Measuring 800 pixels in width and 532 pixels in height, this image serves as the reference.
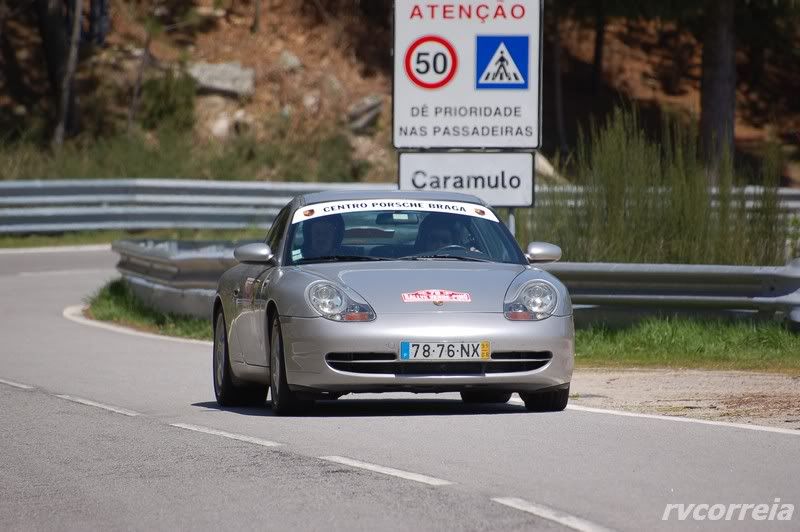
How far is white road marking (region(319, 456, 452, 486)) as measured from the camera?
8414mm

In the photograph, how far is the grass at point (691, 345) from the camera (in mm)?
15172

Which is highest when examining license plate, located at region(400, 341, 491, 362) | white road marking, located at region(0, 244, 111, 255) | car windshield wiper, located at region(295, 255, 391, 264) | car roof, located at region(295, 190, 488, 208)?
car roof, located at region(295, 190, 488, 208)

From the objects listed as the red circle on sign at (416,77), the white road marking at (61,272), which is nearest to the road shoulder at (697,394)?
the red circle on sign at (416,77)

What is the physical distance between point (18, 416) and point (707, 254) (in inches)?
297

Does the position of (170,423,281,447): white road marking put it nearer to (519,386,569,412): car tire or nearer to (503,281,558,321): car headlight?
(503,281,558,321): car headlight

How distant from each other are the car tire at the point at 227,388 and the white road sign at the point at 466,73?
584 cm

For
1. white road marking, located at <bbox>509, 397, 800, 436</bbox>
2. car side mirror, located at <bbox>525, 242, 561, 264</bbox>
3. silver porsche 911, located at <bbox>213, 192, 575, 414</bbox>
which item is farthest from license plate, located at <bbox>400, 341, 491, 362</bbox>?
car side mirror, located at <bbox>525, 242, 561, 264</bbox>

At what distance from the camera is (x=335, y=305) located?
1096 centimetres

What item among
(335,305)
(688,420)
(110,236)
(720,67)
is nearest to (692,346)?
(688,420)

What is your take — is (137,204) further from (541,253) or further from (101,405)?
(541,253)

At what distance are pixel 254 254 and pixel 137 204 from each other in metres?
20.4

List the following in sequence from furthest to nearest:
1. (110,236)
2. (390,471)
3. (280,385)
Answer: (110,236) < (280,385) < (390,471)

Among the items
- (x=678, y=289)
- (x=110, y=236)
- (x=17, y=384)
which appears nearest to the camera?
(x=17, y=384)

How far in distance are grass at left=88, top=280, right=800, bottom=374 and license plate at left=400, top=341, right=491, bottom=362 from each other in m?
4.29
